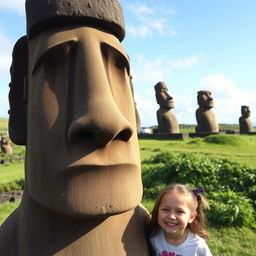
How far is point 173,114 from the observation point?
17.2 meters

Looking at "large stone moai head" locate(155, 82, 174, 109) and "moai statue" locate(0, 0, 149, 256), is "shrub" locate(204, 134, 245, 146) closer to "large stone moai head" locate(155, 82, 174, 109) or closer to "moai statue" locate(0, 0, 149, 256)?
"large stone moai head" locate(155, 82, 174, 109)

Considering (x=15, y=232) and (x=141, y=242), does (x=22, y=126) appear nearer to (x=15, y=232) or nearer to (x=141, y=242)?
(x=15, y=232)

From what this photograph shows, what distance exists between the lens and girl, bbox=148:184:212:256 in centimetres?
156

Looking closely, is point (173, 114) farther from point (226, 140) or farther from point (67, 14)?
point (67, 14)

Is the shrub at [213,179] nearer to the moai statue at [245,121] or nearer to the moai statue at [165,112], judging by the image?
the moai statue at [165,112]

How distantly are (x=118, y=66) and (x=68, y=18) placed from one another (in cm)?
34

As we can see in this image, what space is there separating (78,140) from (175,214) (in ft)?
2.29

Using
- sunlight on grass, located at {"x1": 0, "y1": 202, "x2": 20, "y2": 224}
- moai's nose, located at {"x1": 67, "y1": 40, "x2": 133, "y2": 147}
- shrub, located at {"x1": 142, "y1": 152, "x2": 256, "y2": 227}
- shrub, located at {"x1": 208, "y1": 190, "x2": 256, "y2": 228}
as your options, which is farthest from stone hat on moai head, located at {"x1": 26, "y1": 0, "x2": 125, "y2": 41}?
sunlight on grass, located at {"x1": 0, "y1": 202, "x2": 20, "y2": 224}

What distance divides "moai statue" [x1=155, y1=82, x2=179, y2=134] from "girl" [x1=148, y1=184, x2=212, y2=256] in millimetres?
15094

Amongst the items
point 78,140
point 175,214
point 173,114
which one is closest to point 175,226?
point 175,214

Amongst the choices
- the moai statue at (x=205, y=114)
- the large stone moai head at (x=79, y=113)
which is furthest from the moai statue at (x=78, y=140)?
the moai statue at (x=205, y=114)

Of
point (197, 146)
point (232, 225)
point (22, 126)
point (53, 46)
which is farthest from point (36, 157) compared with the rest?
point (197, 146)

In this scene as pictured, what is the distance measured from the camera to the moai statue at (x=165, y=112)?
16.8 metres

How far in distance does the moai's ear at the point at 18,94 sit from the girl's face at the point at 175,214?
0.87 meters
